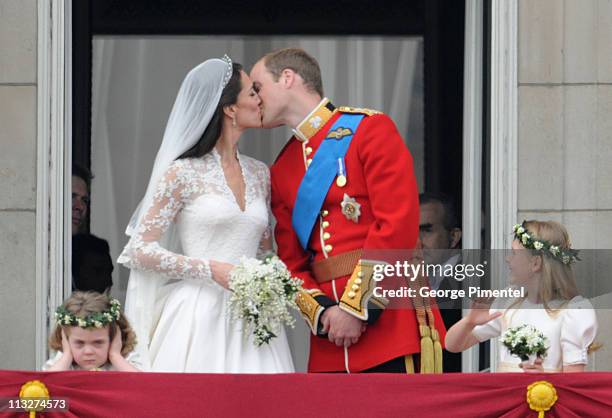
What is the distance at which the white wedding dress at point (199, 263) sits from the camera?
8.00m

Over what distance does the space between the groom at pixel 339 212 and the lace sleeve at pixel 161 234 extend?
0.46m

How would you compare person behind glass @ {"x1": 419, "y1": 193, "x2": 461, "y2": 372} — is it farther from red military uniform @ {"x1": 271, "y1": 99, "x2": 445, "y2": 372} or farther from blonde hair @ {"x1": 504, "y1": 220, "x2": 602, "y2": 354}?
blonde hair @ {"x1": 504, "y1": 220, "x2": 602, "y2": 354}

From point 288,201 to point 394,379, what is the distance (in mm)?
1308

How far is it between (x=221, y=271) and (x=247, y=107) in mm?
810

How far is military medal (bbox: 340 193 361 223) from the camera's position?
8.13m

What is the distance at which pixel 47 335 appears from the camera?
29.6 feet

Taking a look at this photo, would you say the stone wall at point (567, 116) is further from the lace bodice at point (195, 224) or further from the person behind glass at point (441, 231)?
the lace bodice at point (195, 224)

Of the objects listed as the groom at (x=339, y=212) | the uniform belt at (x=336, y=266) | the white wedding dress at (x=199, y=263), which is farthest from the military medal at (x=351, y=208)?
the white wedding dress at (x=199, y=263)

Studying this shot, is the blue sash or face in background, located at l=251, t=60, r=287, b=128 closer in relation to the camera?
the blue sash

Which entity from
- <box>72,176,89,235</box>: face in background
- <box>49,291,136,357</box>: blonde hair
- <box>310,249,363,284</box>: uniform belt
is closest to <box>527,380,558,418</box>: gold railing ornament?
<box>310,249,363,284</box>: uniform belt

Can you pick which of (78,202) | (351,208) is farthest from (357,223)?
(78,202)

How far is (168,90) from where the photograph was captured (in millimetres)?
10977

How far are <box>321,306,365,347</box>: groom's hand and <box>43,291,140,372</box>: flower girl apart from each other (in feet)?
2.85

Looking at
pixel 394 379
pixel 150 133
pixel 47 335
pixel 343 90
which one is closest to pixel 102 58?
pixel 150 133
